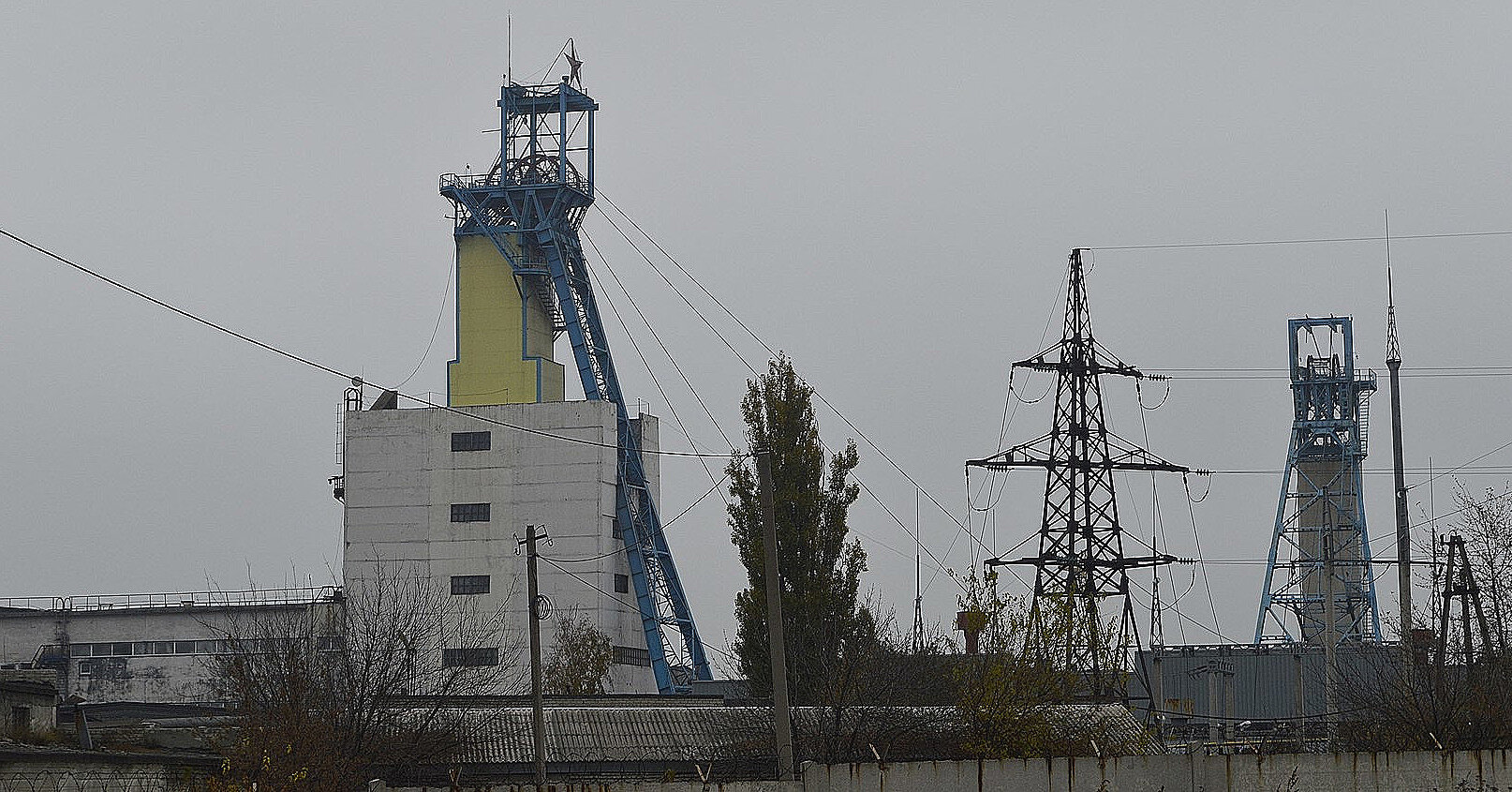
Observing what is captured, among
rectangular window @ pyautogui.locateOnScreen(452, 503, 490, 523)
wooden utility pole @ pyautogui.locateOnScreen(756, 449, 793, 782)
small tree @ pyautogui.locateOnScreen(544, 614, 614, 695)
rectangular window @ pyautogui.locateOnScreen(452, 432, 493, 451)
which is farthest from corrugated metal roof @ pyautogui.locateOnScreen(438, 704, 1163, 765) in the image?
rectangular window @ pyautogui.locateOnScreen(452, 432, 493, 451)

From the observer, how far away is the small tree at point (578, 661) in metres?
56.4

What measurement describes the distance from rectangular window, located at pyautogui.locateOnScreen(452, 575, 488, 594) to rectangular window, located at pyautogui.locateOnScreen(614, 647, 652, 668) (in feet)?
19.6

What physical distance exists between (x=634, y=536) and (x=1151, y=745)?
38.6 meters

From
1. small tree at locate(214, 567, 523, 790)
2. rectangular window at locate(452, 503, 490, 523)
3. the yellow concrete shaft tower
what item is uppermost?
the yellow concrete shaft tower

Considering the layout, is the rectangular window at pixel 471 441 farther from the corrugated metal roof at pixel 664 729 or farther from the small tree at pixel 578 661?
the corrugated metal roof at pixel 664 729

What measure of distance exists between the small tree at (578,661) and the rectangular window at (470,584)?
4.75 meters

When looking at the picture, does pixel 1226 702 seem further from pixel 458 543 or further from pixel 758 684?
pixel 458 543

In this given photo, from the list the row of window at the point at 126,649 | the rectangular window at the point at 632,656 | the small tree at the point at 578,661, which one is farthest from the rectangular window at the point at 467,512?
the row of window at the point at 126,649

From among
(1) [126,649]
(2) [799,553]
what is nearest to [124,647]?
(1) [126,649]

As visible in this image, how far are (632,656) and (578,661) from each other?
469 inches

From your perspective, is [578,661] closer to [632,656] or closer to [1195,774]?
[632,656]

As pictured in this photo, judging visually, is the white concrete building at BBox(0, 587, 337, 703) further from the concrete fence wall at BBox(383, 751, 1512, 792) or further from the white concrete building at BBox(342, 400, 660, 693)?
the concrete fence wall at BBox(383, 751, 1512, 792)

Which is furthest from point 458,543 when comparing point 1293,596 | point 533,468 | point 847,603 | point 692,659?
point 1293,596

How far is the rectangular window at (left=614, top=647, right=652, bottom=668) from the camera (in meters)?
68.3
